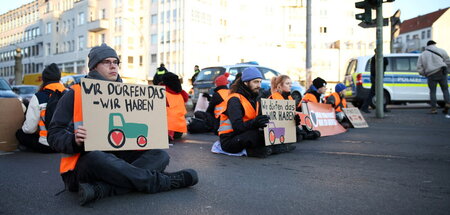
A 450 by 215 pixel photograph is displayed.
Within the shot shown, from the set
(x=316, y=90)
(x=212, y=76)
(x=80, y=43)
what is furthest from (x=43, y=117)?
(x=80, y=43)

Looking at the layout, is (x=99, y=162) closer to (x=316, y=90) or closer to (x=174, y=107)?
(x=174, y=107)

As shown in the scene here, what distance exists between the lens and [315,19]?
69562 millimetres

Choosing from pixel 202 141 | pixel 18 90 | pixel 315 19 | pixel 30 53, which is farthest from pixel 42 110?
pixel 30 53

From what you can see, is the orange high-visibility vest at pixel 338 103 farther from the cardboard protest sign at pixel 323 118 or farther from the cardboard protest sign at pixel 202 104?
the cardboard protest sign at pixel 202 104

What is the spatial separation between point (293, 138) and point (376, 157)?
122 cm

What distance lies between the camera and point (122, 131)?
3965 mm

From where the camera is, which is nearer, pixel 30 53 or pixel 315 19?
pixel 315 19

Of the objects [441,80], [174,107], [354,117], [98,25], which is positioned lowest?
[354,117]

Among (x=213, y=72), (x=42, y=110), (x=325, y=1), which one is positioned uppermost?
(x=325, y=1)

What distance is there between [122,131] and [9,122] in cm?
413

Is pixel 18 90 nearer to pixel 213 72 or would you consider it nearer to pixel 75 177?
pixel 213 72

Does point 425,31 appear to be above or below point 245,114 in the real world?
above

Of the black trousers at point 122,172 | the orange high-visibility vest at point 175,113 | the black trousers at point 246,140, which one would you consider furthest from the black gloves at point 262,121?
the orange high-visibility vest at point 175,113

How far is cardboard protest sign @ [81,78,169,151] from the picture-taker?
3.77m
